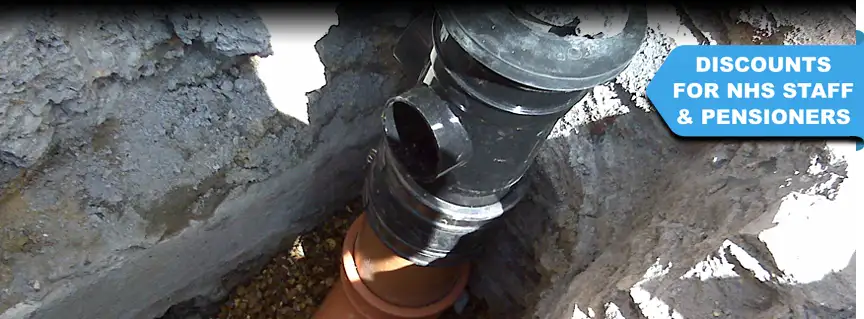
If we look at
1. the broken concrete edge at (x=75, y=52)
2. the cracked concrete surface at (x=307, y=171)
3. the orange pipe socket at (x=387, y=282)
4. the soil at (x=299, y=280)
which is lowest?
the soil at (x=299, y=280)

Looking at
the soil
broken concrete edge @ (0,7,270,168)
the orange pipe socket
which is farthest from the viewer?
the soil

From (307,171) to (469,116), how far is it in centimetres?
47

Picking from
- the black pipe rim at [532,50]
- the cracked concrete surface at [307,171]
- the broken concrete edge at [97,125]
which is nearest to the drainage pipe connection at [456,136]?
the black pipe rim at [532,50]

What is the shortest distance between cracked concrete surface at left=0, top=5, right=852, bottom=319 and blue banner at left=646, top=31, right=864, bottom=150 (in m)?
0.03

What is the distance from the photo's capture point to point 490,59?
2.29ft

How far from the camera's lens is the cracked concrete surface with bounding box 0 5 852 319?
784 mm

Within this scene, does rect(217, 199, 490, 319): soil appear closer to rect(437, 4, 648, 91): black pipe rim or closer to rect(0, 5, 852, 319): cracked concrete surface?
rect(0, 5, 852, 319): cracked concrete surface

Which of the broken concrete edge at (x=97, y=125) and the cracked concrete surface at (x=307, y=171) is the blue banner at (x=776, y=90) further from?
the broken concrete edge at (x=97, y=125)

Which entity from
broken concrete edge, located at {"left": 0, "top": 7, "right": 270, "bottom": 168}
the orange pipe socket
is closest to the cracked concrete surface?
broken concrete edge, located at {"left": 0, "top": 7, "right": 270, "bottom": 168}

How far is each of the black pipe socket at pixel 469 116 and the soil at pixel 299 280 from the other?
406 millimetres

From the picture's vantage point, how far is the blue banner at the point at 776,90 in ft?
2.37

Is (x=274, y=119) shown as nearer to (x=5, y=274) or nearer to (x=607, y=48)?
(x=5, y=274)

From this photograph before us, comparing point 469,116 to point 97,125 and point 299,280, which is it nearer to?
point 97,125

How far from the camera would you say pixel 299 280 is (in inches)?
56.7
